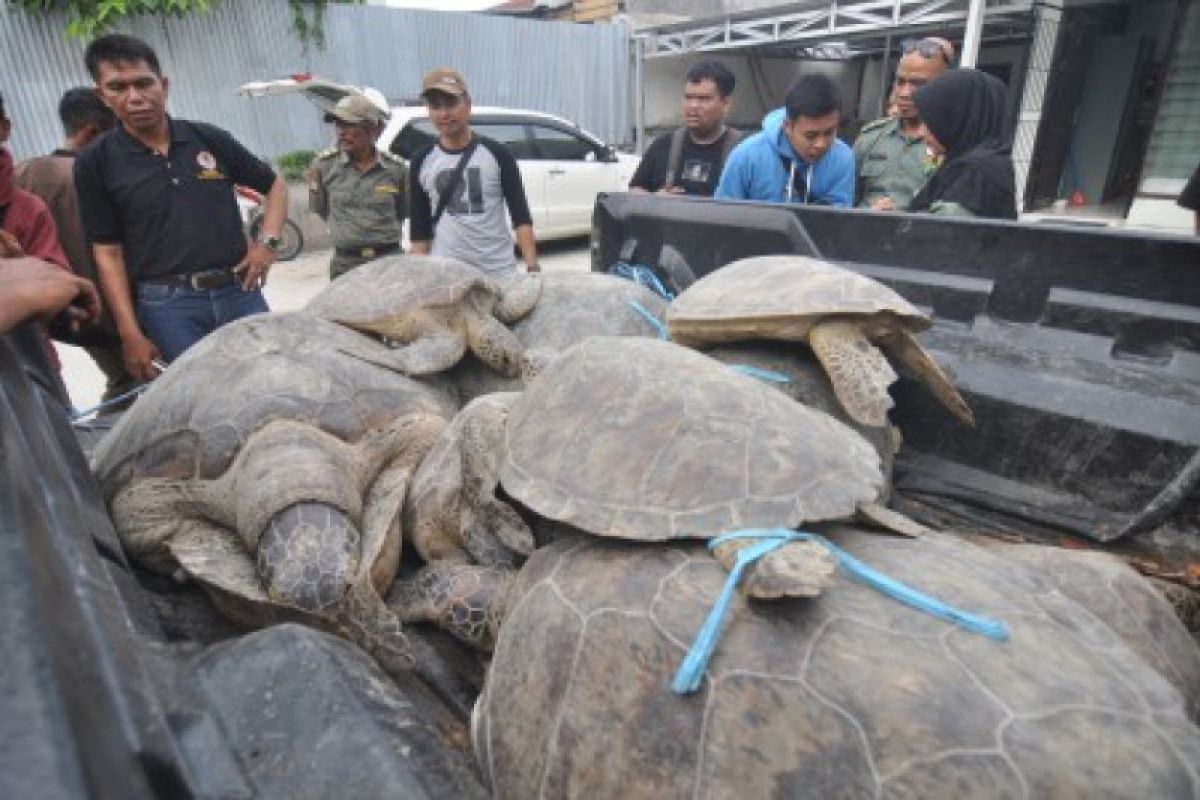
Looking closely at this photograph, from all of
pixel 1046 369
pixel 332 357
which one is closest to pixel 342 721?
pixel 332 357

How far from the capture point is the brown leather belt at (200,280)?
3.44 meters

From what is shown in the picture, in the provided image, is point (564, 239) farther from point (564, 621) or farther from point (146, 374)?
point (564, 621)

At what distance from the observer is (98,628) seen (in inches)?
29.0

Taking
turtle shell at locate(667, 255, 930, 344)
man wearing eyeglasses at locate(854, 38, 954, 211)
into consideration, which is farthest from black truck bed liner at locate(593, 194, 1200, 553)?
man wearing eyeglasses at locate(854, 38, 954, 211)

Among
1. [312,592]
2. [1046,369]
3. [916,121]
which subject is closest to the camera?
[312,592]

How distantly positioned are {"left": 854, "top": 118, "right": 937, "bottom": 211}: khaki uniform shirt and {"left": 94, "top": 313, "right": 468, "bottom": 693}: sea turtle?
3214 millimetres

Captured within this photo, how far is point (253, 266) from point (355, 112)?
5.54 feet

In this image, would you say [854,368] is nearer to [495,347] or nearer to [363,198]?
[495,347]

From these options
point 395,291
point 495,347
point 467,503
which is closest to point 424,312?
point 395,291

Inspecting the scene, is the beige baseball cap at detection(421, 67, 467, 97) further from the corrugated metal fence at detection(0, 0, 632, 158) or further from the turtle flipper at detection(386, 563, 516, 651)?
the corrugated metal fence at detection(0, 0, 632, 158)

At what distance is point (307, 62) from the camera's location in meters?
11.6

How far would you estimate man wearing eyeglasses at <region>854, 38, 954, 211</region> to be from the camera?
417 centimetres

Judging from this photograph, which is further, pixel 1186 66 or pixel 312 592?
pixel 1186 66

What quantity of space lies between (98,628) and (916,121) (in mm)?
4618
